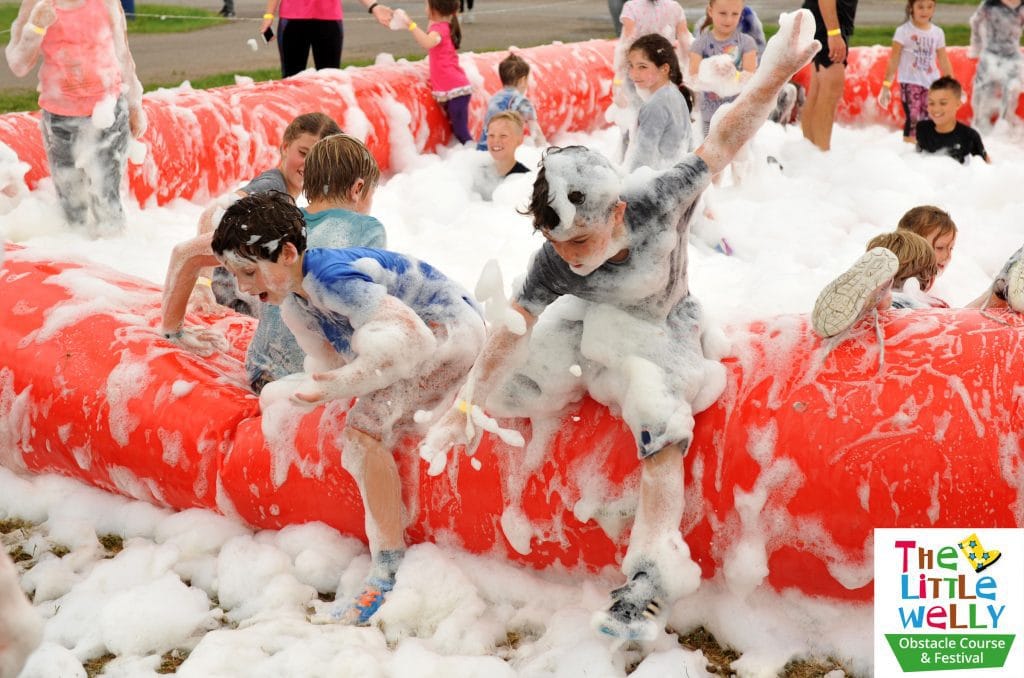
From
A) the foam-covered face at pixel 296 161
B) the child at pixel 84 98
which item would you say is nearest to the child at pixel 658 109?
the foam-covered face at pixel 296 161

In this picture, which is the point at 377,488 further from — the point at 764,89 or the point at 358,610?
the point at 764,89

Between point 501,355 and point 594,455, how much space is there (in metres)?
0.30

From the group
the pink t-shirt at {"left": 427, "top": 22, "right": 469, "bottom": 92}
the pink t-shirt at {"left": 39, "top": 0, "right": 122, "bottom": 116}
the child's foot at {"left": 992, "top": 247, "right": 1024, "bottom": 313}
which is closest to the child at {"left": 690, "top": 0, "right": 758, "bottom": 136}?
the pink t-shirt at {"left": 427, "top": 22, "right": 469, "bottom": 92}

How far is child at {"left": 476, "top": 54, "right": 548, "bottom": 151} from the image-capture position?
21.7 feet

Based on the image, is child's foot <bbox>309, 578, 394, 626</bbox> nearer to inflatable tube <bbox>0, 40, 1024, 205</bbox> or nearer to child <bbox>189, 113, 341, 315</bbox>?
child <bbox>189, 113, 341, 315</bbox>

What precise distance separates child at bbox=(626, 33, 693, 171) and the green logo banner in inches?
107

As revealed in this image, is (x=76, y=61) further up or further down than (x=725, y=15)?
further down

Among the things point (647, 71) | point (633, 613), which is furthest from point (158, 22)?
point (633, 613)

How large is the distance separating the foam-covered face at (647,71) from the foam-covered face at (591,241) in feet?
8.56

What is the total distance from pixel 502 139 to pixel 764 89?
3534 millimetres

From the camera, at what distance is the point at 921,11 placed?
7.49 m

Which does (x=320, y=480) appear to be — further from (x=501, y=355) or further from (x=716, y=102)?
(x=716, y=102)

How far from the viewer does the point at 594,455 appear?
256 centimetres

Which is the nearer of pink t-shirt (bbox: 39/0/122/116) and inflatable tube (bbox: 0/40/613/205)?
pink t-shirt (bbox: 39/0/122/116)
